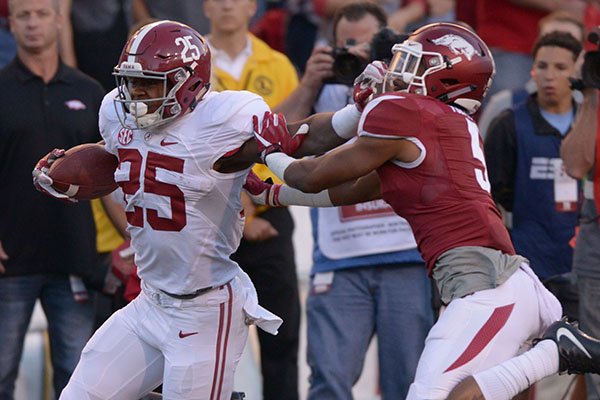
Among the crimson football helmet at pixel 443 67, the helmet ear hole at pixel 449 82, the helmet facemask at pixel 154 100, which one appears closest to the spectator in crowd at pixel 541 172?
the crimson football helmet at pixel 443 67

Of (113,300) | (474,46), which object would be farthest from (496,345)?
(113,300)

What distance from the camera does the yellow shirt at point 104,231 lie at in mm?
6727

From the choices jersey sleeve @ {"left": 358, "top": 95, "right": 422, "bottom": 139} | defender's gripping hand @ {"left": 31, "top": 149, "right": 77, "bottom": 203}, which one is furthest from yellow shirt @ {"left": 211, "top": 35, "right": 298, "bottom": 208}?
jersey sleeve @ {"left": 358, "top": 95, "right": 422, "bottom": 139}

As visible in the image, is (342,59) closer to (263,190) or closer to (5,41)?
(263,190)

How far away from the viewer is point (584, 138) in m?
5.79

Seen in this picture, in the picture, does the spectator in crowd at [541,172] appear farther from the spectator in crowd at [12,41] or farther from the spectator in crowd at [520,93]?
the spectator in crowd at [12,41]

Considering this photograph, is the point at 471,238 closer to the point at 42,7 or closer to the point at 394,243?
the point at 394,243

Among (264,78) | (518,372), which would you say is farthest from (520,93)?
(518,372)

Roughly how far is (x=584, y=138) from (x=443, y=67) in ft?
4.58

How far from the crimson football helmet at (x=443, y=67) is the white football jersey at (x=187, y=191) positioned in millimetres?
503

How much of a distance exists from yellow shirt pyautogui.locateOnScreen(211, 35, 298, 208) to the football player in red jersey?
2048 millimetres

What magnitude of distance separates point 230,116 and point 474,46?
87 cm

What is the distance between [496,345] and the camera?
445 cm

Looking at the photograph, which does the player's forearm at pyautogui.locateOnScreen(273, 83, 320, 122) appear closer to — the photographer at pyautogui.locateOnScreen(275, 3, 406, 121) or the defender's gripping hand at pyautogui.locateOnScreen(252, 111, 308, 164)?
the photographer at pyautogui.locateOnScreen(275, 3, 406, 121)
